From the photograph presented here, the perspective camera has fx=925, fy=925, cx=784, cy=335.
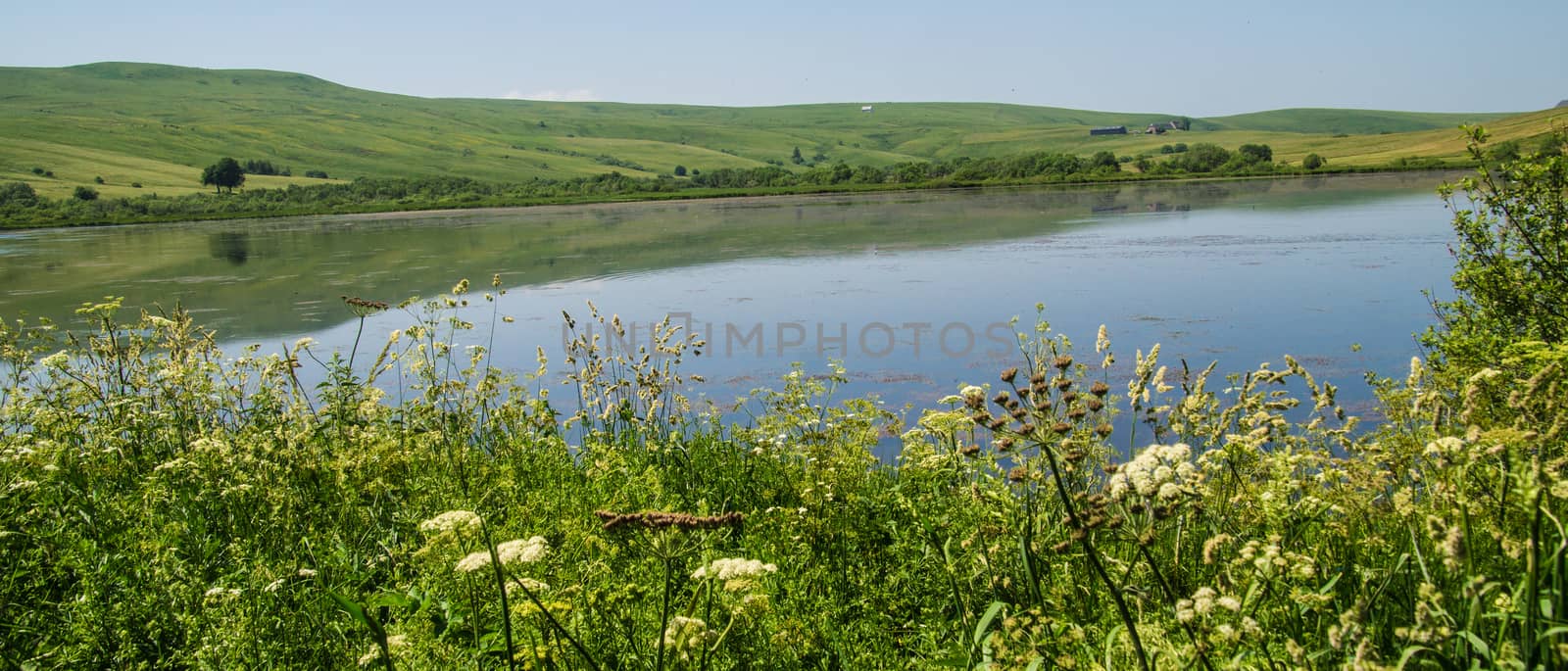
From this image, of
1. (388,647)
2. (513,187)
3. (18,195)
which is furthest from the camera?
(513,187)

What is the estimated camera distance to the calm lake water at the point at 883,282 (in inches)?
440

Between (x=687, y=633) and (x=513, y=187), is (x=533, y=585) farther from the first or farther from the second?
(x=513, y=187)

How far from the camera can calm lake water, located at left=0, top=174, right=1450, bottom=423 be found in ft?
36.7

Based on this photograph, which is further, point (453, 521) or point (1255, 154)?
point (1255, 154)

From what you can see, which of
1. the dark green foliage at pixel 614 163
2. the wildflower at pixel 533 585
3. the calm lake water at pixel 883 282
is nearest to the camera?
the wildflower at pixel 533 585

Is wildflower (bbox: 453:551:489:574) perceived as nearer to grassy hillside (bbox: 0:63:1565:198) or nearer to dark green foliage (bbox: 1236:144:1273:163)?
grassy hillside (bbox: 0:63:1565:198)

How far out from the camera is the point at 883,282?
17.3 metres

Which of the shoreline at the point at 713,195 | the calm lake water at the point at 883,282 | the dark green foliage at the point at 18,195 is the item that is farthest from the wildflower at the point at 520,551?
the dark green foliage at the point at 18,195

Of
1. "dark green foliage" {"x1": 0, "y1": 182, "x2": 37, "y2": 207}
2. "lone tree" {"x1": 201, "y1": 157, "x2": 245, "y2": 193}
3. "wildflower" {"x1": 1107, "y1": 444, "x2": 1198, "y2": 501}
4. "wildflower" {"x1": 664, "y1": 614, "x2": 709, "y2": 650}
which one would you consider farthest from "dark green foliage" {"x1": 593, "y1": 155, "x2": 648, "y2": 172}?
"wildflower" {"x1": 1107, "y1": 444, "x2": 1198, "y2": 501}

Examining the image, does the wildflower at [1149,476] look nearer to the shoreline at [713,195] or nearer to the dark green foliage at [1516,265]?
the dark green foliage at [1516,265]

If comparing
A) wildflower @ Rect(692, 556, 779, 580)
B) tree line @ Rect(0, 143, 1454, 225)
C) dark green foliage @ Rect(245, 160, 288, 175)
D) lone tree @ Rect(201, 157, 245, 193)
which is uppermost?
dark green foliage @ Rect(245, 160, 288, 175)

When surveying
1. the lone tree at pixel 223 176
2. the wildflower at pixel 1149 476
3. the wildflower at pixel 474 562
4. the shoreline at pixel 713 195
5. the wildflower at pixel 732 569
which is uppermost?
the lone tree at pixel 223 176

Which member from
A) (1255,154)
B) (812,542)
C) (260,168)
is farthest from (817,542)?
(260,168)

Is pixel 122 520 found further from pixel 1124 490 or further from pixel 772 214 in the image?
pixel 772 214
